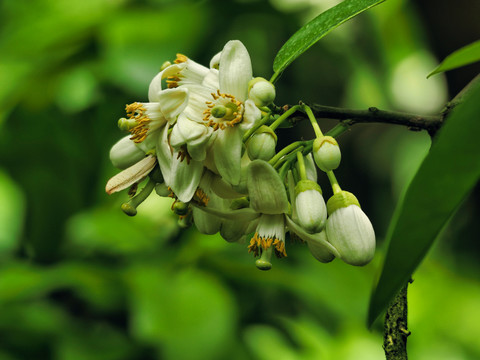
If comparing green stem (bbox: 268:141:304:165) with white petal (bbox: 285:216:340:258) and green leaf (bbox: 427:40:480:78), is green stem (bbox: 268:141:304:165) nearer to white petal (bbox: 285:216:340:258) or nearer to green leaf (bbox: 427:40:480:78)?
white petal (bbox: 285:216:340:258)

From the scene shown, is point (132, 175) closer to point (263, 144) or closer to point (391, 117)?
point (263, 144)

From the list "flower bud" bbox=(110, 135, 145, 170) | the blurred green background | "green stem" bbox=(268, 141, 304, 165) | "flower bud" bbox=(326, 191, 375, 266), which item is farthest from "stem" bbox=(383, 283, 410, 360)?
the blurred green background

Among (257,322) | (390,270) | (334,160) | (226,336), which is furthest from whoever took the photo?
(257,322)

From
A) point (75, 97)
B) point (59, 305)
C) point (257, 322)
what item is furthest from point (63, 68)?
point (257, 322)

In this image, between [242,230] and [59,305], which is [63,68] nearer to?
[59,305]

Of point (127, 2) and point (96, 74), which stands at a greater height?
point (127, 2)

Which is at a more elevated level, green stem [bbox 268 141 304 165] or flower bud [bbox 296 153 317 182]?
flower bud [bbox 296 153 317 182]

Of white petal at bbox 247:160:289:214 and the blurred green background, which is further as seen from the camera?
the blurred green background

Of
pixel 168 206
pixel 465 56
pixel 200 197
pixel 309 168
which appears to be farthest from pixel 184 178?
pixel 168 206
